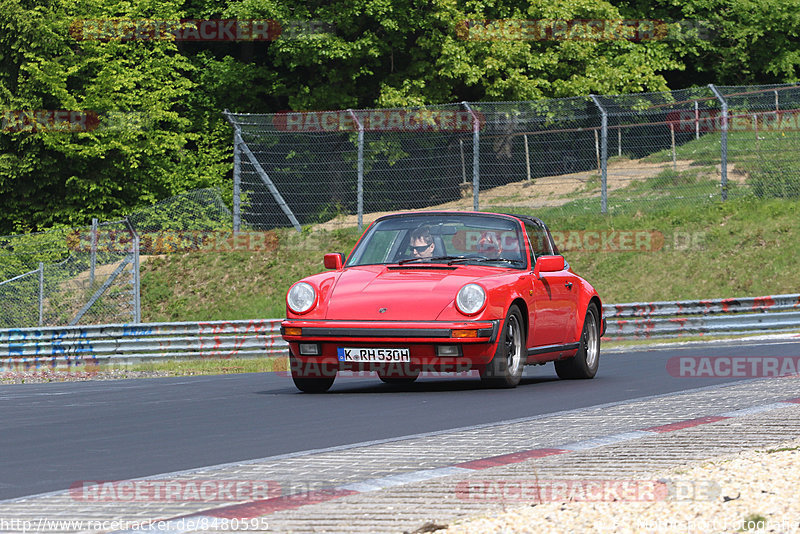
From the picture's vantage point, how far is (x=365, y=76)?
140 feet

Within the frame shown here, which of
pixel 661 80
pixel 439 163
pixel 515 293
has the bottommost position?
pixel 515 293

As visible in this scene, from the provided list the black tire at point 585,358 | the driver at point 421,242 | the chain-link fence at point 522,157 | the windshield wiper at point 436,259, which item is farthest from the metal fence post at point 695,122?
the windshield wiper at point 436,259

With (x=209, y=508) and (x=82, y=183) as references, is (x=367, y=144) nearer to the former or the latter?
(x=82, y=183)

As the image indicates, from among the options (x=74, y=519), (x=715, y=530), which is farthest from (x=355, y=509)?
(x=715, y=530)

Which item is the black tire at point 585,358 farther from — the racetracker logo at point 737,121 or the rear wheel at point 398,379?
the racetracker logo at point 737,121

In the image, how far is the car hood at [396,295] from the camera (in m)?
10.9

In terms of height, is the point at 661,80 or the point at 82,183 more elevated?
the point at 661,80

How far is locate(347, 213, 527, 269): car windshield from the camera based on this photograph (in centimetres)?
1210

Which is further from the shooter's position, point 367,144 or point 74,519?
point 367,144

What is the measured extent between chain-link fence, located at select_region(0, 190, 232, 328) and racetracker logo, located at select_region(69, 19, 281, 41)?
9.22m

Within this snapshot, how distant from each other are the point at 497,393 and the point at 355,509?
19.5 ft

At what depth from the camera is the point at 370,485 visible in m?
5.99

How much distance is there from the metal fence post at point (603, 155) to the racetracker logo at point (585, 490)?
851 inches

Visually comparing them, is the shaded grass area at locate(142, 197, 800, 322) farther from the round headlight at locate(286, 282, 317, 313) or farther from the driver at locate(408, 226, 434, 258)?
the round headlight at locate(286, 282, 317, 313)
